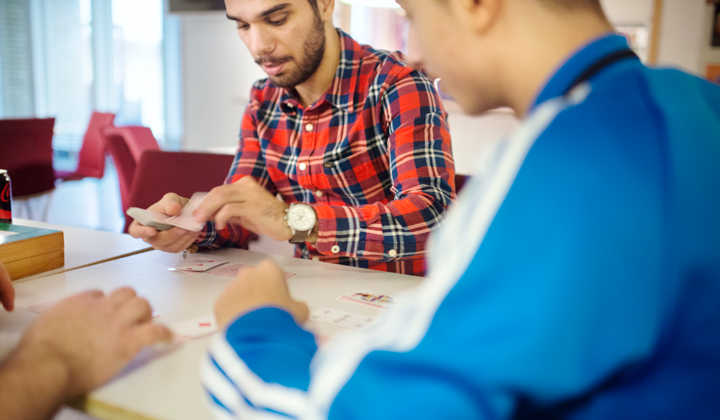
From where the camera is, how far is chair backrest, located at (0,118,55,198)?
3545mm

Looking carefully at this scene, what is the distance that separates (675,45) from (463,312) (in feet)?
12.2

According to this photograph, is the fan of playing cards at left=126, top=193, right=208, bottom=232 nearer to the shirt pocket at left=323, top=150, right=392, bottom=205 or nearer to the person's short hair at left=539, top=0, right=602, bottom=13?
the shirt pocket at left=323, top=150, right=392, bottom=205

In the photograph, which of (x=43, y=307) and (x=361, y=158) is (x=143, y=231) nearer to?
(x=43, y=307)

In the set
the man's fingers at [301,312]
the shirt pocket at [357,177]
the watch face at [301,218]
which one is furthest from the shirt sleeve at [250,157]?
the man's fingers at [301,312]

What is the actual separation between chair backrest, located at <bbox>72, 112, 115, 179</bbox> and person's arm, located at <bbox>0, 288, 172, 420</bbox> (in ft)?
13.4

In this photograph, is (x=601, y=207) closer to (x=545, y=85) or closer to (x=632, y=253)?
(x=632, y=253)

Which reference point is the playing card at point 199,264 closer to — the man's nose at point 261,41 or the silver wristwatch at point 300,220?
the silver wristwatch at point 300,220

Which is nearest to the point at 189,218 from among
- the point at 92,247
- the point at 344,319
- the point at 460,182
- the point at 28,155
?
the point at 92,247

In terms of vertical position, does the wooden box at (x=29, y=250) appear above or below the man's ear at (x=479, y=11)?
below

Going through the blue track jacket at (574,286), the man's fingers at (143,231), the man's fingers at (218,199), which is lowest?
the man's fingers at (143,231)

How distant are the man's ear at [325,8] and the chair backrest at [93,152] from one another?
341 cm

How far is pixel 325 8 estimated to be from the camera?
1.63 m

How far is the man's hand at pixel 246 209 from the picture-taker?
1.12 m

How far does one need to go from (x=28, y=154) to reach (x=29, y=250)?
9.86 ft
